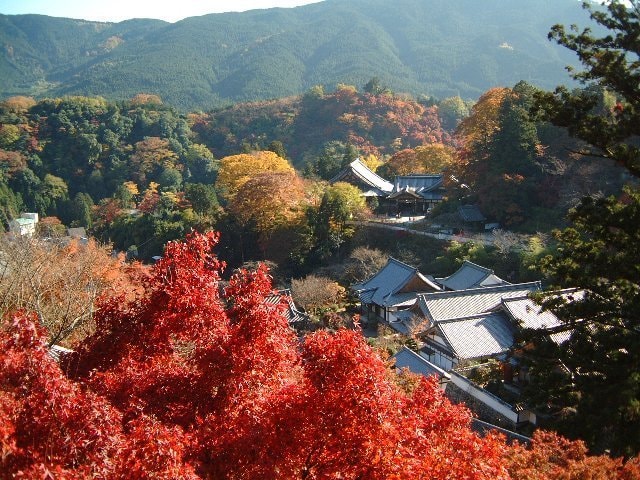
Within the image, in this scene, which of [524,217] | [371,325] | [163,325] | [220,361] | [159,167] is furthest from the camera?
[159,167]

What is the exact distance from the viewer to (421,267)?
24266 millimetres

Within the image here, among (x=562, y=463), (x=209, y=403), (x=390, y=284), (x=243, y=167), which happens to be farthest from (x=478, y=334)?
(x=243, y=167)

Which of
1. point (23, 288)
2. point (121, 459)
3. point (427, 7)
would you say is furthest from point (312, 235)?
point (427, 7)

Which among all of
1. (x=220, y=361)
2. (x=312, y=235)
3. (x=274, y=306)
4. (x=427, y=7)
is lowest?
(x=312, y=235)

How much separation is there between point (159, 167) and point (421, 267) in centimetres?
3158

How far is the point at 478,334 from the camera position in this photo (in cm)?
1523

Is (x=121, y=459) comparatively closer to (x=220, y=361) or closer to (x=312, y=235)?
(x=220, y=361)

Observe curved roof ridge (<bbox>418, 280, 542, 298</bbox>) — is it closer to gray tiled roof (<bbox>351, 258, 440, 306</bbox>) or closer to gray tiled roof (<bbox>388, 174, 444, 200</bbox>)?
gray tiled roof (<bbox>351, 258, 440, 306</bbox>)

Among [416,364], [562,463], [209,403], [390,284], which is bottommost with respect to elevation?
[390,284]

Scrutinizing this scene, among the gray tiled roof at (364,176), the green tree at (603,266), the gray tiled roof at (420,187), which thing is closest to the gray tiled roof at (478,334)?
the green tree at (603,266)

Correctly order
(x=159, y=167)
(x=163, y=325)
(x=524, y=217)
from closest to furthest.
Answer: (x=163, y=325), (x=524, y=217), (x=159, y=167)

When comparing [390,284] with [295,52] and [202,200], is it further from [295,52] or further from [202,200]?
[295,52]

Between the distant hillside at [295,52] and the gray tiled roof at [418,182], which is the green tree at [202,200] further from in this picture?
the distant hillside at [295,52]

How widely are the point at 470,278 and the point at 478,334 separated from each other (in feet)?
17.8
